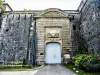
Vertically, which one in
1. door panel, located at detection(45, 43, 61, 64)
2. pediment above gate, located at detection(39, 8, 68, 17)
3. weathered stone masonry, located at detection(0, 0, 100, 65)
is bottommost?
door panel, located at detection(45, 43, 61, 64)

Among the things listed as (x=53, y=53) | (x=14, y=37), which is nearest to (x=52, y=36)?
(x=53, y=53)

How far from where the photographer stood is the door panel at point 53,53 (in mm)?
18994

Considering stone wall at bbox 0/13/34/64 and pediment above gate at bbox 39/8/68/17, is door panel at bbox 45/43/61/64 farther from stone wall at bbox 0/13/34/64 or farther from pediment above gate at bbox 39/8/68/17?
pediment above gate at bbox 39/8/68/17

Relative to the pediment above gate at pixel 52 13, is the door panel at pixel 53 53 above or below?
below

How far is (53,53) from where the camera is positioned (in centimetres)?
1911

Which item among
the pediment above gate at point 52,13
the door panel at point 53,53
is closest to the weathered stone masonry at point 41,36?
the pediment above gate at point 52,13

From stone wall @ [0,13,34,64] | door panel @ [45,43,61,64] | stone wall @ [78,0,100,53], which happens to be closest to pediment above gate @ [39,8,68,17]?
stone wall @ [0,13,34,64]

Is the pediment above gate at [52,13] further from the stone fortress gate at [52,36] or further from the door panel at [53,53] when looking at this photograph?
the door panel at [53,53]

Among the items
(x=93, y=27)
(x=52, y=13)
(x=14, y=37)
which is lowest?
(x=14, y=37)

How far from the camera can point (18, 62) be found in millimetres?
16812

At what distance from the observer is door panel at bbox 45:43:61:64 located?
19.0 m

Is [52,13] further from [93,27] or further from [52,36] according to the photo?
[93,27]

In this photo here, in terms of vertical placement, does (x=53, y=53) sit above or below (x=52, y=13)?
below

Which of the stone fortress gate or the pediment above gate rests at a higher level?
the pediment above gate
